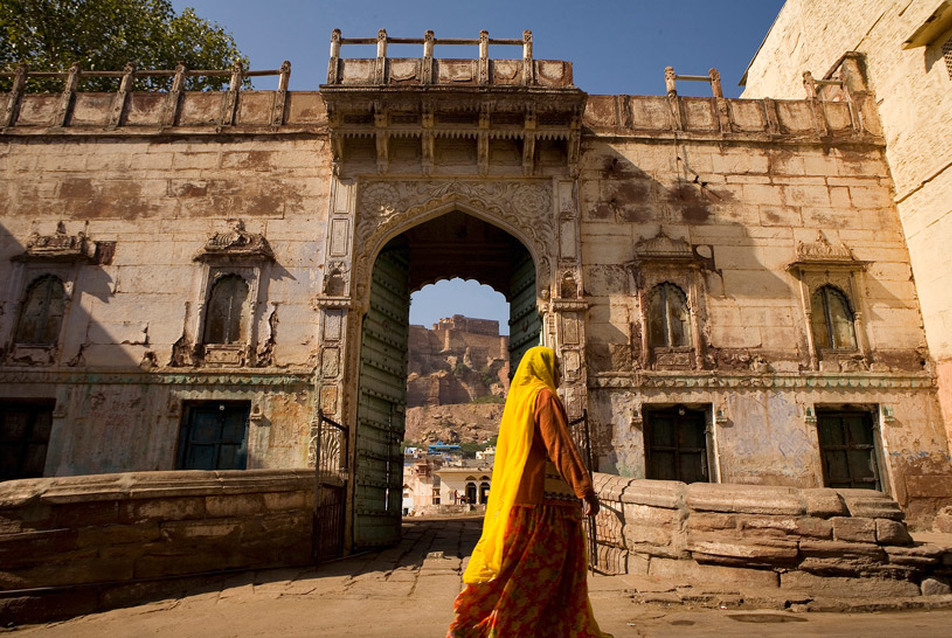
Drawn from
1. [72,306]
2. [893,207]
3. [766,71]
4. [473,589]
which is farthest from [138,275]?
[766,71]

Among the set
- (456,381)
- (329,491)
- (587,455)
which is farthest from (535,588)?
(456,381)

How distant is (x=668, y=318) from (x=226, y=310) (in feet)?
22.7

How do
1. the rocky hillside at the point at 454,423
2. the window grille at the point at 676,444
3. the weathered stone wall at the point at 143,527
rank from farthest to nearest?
the rocky hillside at the point at 454,423, the window grille at the point at 676,444, the weathered stone wall at the point at 143,527

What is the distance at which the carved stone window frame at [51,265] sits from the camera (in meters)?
9.12

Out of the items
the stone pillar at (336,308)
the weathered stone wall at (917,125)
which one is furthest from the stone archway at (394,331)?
the weathered stone wall at (917,125)

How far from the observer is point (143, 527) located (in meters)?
5.51

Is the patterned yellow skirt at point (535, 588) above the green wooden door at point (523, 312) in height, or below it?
below

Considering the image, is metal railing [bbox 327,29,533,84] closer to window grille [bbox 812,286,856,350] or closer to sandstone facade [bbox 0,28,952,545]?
sandstone facade [bbox 0,28,952,545]

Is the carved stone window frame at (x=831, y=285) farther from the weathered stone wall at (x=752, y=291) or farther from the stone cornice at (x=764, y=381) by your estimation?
the stone cornice at (x=764, y=381)

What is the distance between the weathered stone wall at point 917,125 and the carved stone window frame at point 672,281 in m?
3.25

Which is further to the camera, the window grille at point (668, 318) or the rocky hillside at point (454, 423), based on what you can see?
the rocky hillside at point (454, 423)

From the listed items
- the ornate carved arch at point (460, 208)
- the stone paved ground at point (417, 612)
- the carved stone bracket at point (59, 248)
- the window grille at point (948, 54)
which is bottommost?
the stone paved ground at point (417, 612)

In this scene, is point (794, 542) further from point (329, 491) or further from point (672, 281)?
point (329, 491)

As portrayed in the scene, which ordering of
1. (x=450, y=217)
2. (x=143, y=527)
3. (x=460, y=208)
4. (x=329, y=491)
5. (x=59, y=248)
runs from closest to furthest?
(x=143, y=527), (x=329, y=491), (x=59, y=248), (x=460, y=208), (x=450, y=217)
